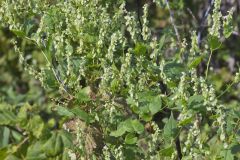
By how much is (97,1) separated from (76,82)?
13.8 inches

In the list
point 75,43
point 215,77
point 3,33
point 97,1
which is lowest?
point 215,77

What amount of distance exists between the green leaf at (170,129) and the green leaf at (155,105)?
0.06 meters

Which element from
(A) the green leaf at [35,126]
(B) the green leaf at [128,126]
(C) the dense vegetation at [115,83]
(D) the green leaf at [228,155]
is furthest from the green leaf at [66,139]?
(A) the green leaf at [35,126]

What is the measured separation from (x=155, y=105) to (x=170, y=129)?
→ 100 millimetres

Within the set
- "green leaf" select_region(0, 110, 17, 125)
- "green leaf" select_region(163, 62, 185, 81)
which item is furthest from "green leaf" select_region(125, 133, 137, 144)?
"green leaf" select_region(0, 110, 17, 125)

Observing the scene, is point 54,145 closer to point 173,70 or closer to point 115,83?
point 115,83

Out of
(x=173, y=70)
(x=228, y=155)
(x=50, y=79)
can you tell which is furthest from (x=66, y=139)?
(x=228, y=155)

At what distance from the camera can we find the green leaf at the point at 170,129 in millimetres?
2156

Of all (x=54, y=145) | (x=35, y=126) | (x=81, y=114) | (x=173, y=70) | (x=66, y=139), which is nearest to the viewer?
(x=81, y=114)

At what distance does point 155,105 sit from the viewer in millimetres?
2141

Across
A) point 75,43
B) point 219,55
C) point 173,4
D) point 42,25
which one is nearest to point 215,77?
point 219,55

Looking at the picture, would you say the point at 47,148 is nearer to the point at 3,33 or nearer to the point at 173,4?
the point at 173,4

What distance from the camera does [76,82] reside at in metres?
2.33

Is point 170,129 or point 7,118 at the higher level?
point 170,129
